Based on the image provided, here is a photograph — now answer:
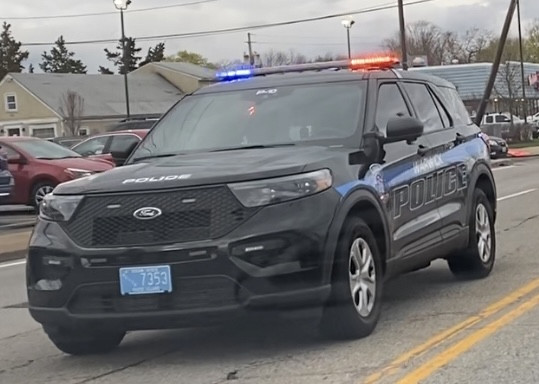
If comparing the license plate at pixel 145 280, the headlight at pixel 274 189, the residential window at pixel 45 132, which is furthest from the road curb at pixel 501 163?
the residential window at pixel 45 132

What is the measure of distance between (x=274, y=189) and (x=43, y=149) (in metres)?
13.7

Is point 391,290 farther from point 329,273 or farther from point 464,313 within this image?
point 329,273

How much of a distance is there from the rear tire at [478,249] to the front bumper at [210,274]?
2.85 m

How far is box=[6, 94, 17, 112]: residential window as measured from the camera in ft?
210

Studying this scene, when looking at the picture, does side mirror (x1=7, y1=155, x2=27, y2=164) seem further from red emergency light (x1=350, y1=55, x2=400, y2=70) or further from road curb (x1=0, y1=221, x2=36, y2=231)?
red emergency light (x1=350, y1=55, x2=400, y2=70)

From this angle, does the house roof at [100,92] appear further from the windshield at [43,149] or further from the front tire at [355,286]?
the front tire at [355,286]

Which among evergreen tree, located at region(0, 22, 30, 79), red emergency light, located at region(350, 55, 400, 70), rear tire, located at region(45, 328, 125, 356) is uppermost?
evergreen tree, located at region(0, 22, 30, 79)

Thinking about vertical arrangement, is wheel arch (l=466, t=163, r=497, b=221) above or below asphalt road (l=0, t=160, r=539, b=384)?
above

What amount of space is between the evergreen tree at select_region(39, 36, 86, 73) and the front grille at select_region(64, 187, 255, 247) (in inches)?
3919

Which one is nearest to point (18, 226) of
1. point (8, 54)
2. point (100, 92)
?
point (100, 92)

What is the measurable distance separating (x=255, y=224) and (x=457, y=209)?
9.69 feet

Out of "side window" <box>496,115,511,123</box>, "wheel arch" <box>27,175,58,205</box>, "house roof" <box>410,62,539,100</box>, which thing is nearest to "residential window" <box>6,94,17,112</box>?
"house roof" <box>410,62,539,100</box>

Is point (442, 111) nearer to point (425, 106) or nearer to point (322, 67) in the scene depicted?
point (425, 106)

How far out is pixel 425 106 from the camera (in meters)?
8.45
